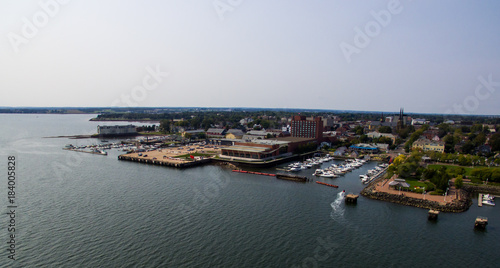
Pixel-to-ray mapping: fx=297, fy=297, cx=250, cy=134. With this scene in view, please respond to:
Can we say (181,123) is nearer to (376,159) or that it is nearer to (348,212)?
(376,159)

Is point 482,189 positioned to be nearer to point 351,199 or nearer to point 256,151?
point 351,199

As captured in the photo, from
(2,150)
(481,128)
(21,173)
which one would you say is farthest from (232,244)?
(481,128)

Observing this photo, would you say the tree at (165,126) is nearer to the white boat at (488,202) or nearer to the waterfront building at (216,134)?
the waterfront building at (216,134)

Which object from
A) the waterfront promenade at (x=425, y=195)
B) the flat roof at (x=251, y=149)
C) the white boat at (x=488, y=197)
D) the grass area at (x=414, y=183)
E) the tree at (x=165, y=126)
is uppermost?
the tree at (x=165, y=126)

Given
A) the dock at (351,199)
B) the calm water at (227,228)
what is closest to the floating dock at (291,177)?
the calm water at (227,228)

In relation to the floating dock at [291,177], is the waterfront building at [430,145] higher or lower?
higher
